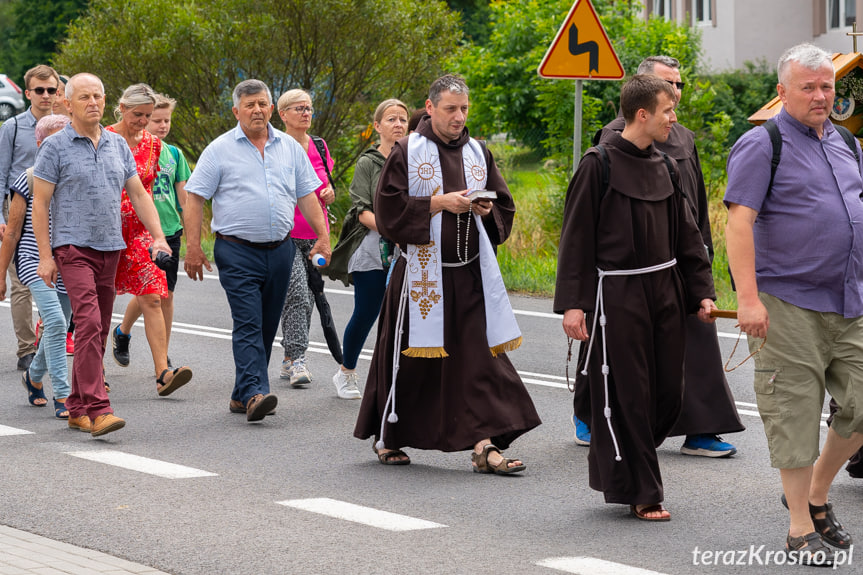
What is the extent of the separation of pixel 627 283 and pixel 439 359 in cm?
146

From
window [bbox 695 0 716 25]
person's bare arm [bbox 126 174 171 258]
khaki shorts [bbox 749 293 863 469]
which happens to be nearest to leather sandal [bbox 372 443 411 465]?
person's bare arm [bbox 126 174 171 258]

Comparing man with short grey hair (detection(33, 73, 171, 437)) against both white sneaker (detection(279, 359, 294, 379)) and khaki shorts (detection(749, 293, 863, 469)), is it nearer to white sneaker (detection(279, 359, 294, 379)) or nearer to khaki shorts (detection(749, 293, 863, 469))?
white sneaker (detection(279, 359, 294, 379))

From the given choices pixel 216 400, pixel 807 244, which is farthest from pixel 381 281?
pixel 807 244

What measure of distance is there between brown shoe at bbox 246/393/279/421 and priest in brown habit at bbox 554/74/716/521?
251 cm

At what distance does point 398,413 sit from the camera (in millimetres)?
7281

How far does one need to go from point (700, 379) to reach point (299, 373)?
11.1 feet

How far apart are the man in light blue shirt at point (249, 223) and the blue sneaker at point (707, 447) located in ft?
8.12

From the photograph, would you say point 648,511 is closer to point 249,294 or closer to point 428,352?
point 428,352

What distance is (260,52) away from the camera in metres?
19.5

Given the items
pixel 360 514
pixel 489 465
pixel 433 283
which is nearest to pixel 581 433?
pixel 489 465

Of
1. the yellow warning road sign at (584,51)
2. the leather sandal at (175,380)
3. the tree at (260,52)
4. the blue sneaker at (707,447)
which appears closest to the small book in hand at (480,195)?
the blue sneaker at (707,447)

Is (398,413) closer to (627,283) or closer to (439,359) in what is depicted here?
(439,359)

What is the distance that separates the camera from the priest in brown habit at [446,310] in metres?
7.13

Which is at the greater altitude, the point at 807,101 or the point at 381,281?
the point at 807,101
